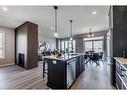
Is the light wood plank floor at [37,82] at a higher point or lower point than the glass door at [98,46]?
lower

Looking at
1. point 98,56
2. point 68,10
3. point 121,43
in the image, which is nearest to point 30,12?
point 68,10

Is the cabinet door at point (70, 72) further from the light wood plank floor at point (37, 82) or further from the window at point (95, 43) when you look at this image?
the window at point (95, 43)

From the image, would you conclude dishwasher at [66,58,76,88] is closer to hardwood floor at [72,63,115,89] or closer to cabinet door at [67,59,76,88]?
cabinet door at [67,59,76,88]

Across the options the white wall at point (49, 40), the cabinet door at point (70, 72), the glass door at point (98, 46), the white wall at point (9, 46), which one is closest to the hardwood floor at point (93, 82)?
the cabinet door at point (70, 72)

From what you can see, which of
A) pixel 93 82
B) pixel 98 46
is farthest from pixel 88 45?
pixel 93 82

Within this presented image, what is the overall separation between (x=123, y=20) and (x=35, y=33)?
15.4 feet

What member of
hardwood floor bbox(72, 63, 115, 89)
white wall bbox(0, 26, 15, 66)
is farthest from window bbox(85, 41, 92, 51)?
white wall bbox(0, 26, 15, 66)

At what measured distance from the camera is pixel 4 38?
21.7ft

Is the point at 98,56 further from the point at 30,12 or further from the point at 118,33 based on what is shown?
the point at 30,12

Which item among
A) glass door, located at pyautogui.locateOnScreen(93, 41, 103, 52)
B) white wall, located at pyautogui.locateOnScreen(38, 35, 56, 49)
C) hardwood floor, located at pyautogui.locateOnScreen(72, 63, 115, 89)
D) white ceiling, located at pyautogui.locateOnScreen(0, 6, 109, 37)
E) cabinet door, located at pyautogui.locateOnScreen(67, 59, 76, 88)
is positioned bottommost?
hardwood floor, located at pyautogui.locateOnScreen(72, 63, 115, 89)

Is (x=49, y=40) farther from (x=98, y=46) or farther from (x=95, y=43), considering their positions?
(x=98, y=46)

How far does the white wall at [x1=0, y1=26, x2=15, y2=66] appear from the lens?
6.55 m

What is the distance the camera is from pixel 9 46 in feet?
22.4

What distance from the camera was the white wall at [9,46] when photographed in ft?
21.5
